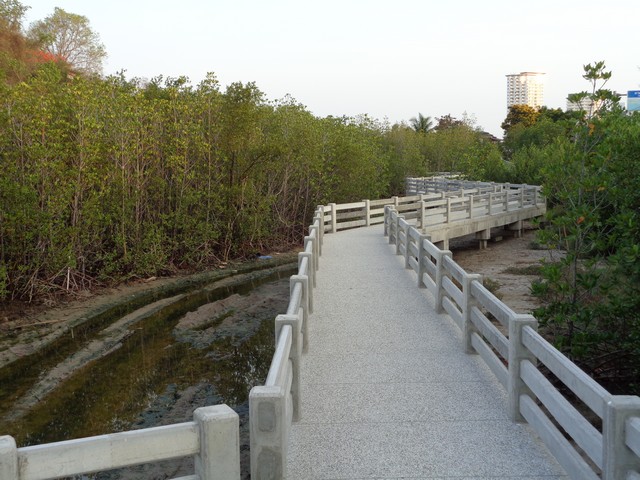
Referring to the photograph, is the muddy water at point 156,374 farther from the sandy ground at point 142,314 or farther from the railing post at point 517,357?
the railing post at point 517,357

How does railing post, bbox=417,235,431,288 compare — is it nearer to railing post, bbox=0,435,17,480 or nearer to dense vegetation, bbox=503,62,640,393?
dense vegetation, bbox=503,62,640,393

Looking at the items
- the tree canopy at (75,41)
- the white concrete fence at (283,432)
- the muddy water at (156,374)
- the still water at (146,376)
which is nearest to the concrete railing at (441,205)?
the muddy water at (156,374)

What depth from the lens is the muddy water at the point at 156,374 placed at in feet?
32.6

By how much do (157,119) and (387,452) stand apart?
1658cm

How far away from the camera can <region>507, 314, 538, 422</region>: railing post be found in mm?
5918

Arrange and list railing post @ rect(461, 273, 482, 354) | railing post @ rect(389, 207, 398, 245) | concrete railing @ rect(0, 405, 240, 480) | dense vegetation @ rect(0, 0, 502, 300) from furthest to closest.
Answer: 1. railing post @ rect(389, 207, 398, 245)
2. dense vegetation @ rect(0, 0, 502, 300)
3. railing post @ rect(461, 273, 482, 354)
4. concrete railing @ rect(0, 405, 240, 480)

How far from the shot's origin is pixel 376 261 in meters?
15.9

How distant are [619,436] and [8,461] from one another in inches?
124

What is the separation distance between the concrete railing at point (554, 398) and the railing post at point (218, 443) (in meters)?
2.06

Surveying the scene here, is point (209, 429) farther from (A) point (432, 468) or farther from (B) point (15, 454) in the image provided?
(A) point (432, 468)

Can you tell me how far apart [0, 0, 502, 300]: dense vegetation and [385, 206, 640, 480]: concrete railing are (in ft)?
35.6

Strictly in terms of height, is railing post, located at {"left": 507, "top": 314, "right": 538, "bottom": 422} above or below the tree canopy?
below

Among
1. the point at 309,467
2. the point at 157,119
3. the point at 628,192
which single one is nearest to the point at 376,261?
the point at 628,192

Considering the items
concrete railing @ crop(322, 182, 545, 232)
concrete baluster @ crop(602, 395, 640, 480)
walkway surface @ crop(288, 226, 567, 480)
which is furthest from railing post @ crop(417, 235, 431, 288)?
concrete baluster @ crop(602, 395, 640, 480)
